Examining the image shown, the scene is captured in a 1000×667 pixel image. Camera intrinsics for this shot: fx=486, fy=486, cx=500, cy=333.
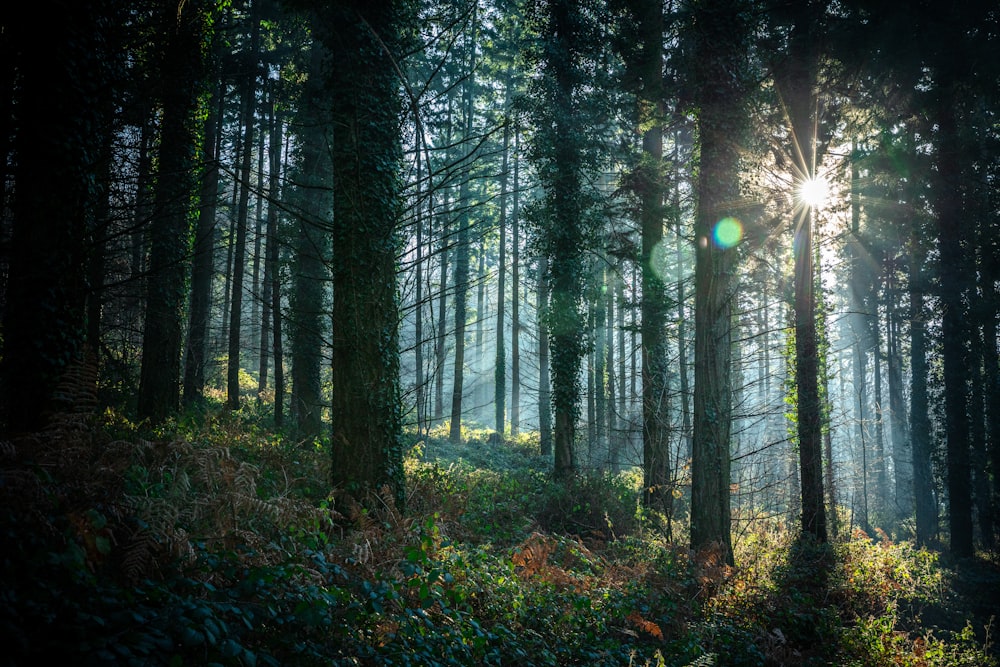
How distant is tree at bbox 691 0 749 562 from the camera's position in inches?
293

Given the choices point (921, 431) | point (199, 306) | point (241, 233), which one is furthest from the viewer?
point (921, 431)

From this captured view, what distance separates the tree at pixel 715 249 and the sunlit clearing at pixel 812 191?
187 inches

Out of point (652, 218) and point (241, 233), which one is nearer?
point (652, 218)

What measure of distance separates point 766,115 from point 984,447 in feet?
44.8

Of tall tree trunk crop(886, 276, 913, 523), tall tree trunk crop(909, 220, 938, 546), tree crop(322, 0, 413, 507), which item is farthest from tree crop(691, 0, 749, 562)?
tall tree trunk crop(886, 276, 913, 523)

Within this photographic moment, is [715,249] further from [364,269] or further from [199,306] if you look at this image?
[199,306]

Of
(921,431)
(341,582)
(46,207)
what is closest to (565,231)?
(46,207)

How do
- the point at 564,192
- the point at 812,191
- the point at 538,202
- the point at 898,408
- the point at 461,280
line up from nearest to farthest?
the point at 812,191
the point at 564,192
the point at 538,202
the point at 461,280
the point at 898,408

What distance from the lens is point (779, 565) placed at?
8.30 metres

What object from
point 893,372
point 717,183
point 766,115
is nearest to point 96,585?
point 717,183

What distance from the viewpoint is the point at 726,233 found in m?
7.54

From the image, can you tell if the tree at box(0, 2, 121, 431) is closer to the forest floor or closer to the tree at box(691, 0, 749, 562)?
the forest floor

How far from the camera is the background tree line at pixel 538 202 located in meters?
5.12

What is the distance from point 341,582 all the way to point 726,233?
22.9ft
